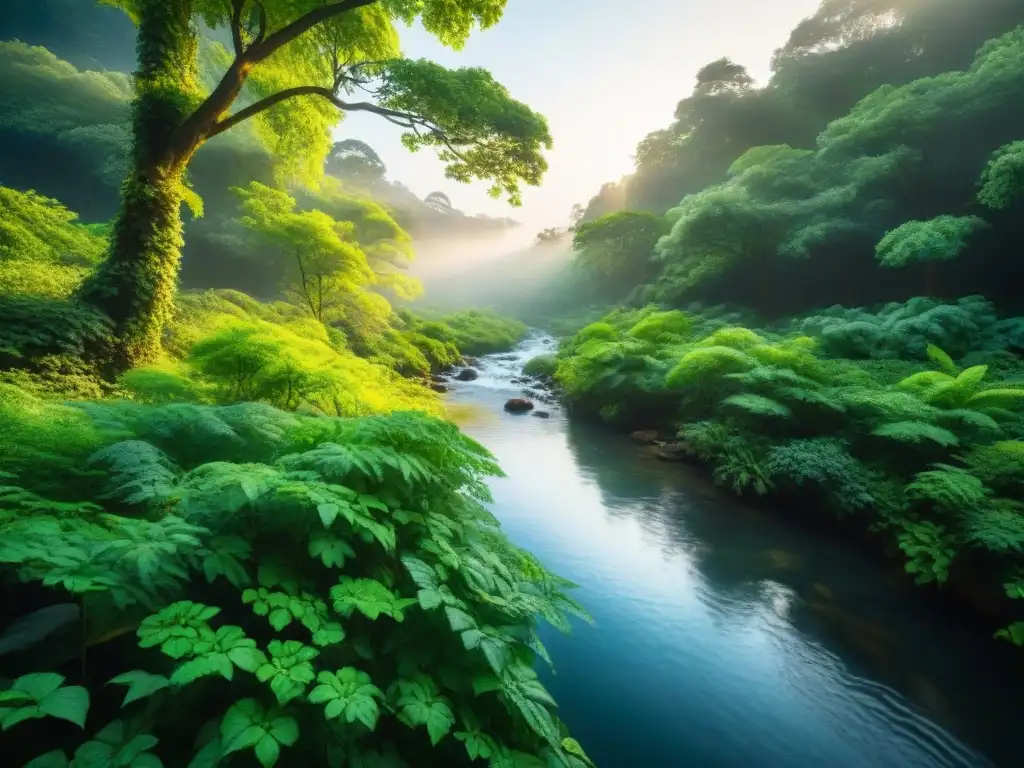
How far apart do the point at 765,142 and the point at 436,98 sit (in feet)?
86.8

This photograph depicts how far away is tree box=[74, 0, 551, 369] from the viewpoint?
6.00 m

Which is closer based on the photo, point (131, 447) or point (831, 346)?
point (131, 447)

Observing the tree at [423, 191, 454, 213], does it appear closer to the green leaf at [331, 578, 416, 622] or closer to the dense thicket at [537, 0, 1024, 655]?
the dense thicket at [537, 0, 1024, 655]

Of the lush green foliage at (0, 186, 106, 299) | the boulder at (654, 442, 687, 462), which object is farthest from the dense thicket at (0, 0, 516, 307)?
the boulder at (654, 442, 687, 462)

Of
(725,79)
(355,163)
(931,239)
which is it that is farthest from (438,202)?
(931,239)

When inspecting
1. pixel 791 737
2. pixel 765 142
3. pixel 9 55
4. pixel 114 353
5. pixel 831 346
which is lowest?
pixel 791 737

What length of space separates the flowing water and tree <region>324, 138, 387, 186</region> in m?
46.1

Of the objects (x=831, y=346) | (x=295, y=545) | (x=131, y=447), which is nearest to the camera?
(x=295, y=545)

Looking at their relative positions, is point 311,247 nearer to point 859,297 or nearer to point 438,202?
point 859,297

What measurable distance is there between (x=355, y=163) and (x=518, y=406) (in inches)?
1649

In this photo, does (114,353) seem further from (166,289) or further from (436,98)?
(436,98)

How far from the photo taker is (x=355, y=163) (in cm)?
4506

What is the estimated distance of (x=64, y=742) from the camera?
156cm

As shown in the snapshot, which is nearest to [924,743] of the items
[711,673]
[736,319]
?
[711,673]
